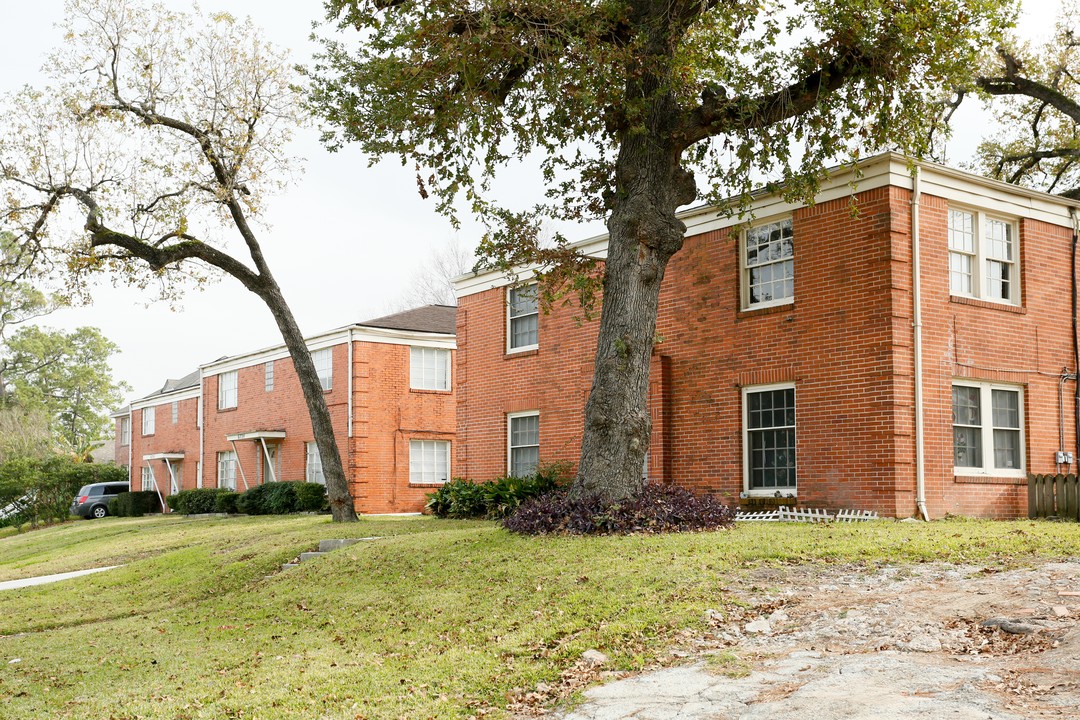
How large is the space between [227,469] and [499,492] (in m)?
21.0

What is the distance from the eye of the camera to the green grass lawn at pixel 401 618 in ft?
27.3

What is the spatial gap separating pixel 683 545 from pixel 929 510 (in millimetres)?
6232

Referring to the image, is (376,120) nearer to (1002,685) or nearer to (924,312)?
(924,312)

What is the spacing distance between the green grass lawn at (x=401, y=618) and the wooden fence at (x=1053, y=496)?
217 cm

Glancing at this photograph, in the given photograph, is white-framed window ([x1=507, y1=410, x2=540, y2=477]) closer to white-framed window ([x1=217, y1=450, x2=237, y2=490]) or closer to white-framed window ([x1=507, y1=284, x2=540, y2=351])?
white-framed window ([x1=507, y1=284, x2=540, y2=351])

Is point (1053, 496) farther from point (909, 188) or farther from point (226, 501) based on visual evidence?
point (226, 501)

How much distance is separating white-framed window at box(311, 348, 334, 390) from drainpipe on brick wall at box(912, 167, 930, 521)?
20400 mm

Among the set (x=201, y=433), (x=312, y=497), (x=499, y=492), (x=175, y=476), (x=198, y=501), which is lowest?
(x=198, y=501)

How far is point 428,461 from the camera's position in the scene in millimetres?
32906

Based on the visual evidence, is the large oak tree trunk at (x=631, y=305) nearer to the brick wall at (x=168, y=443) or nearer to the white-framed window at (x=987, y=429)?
the white-framed window at (x=987, y=429)

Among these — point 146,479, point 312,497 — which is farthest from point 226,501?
point 146,479

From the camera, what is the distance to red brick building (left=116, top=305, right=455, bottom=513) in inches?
1235

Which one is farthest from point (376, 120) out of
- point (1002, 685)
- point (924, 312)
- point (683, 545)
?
point (1002, 685)

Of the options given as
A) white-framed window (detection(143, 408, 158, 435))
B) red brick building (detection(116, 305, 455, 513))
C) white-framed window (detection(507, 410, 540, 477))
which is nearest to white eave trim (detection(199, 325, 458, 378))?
red brick building (detection(116, 305, 455, 513))
